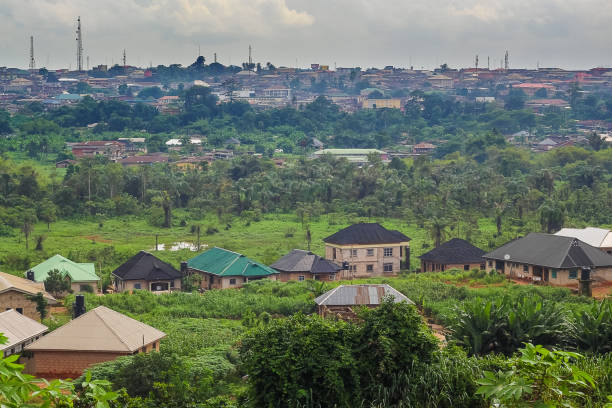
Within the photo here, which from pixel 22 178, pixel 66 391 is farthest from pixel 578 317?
pixel 22 178

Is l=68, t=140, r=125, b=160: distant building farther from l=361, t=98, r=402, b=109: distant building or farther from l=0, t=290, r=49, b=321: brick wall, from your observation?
l=361, t=98, r=402, b=109: distant building

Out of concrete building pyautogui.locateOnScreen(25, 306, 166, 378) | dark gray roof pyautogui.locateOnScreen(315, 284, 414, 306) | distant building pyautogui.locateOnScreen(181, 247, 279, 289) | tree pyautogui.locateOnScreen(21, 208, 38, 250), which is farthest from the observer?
tree pyautogui.locateOnScreen(21, 208, 38, 250)

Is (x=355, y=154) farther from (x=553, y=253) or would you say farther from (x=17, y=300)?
(x=17, y=300)

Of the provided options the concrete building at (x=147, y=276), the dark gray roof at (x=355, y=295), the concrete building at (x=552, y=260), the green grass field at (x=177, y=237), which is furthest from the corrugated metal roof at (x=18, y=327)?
the concrete building at (x=552, y=260)

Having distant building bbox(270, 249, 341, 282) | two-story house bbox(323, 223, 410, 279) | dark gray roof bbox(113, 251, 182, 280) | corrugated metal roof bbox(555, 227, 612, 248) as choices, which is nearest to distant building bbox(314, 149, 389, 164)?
two-story house bbox(323, 223, 410, 279)

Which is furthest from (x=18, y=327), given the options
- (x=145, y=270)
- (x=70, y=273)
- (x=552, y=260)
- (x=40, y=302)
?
(x=552, y=260)

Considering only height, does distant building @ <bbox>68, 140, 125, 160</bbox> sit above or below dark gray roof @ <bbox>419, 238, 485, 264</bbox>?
above
